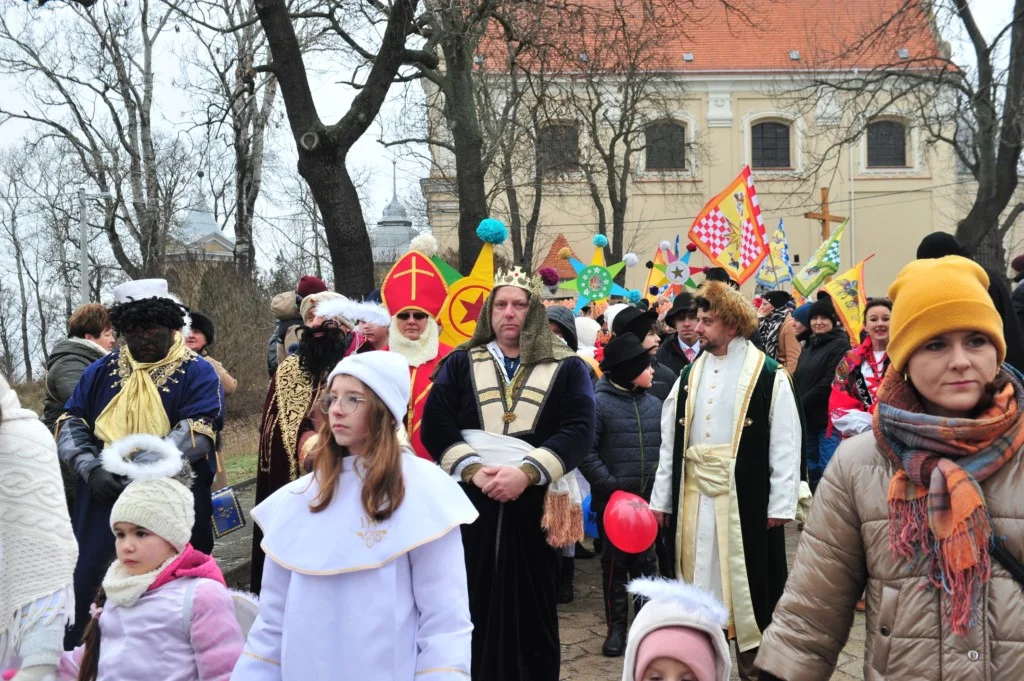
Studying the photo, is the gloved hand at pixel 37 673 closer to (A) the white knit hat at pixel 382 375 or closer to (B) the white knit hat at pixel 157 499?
(B) the white knit hat at pixel 157 499

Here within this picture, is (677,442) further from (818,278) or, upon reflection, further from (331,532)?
(818,278)

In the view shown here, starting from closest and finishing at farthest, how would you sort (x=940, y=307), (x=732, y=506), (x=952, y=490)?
(x=952, y=490) < (x=940, y=307) < (x=732, y=506)

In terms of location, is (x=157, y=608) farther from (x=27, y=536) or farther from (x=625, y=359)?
(x=625, y=359)

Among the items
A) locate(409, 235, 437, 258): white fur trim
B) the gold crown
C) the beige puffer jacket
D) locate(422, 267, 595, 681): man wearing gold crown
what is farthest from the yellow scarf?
the beige puffer jacket

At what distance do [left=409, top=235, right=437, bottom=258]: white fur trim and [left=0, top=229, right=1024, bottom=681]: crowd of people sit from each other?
0.62 m

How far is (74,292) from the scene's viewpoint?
36.9 metres

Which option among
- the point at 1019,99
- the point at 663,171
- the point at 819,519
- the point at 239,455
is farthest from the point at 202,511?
the point at 663,171

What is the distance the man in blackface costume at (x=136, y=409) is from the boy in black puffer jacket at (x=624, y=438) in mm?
2220

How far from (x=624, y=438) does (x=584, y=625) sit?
1318mm

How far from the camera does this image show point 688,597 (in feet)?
Answer: 9.87

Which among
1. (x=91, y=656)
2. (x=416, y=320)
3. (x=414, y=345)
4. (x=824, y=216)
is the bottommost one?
(x=91, y=656)

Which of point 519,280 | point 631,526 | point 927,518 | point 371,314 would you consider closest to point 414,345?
point 371,314

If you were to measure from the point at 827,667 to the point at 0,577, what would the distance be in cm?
263

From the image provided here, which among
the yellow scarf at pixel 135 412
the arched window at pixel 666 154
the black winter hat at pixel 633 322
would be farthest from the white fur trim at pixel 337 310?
the arched window at pixel 666 154
